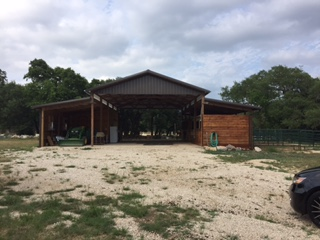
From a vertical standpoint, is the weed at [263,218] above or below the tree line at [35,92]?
below

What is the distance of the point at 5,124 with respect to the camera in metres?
48.9

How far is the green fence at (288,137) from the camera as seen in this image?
2639 centimetres

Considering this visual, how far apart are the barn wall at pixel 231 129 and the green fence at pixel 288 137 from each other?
6344 millimetres

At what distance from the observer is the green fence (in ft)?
86.6

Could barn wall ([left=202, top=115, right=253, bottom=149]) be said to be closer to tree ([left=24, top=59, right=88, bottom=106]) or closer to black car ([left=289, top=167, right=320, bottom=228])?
black car ([left=289, top=167, right=320, bottom=228])

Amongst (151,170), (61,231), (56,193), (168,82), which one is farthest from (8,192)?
(168,82)

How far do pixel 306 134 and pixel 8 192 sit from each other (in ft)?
80.3

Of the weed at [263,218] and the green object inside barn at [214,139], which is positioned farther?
the green object inside barn at [214,139]

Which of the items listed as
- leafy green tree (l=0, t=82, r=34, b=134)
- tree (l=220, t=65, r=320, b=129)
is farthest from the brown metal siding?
leafy green tree (l=0, t=82, r=34, b=134)

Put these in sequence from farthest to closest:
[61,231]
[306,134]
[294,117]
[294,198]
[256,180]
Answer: [294,117] → [306,134] → [256,180] → [294,198] → [61,231]

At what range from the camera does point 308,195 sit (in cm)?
552

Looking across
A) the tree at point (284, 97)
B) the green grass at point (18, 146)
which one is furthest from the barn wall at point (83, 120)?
the tree at point (284, 97)

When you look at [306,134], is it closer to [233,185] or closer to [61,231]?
[233,185]

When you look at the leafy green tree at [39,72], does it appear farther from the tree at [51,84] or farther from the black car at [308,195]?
the black car at [308,195]
